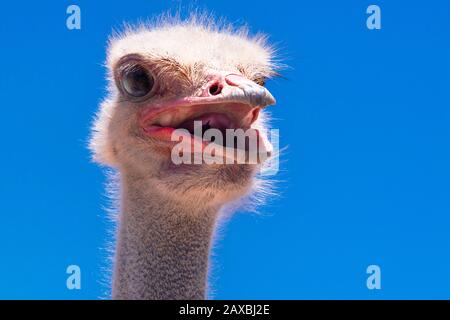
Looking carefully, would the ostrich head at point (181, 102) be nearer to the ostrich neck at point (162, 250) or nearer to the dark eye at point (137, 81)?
the dark eye at point (137, 81)

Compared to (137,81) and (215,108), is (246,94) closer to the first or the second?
(215,108)

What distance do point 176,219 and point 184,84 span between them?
0.68 metres

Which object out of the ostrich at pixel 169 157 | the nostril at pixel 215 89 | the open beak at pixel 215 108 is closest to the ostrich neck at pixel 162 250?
the ostrich at pixel 169 157

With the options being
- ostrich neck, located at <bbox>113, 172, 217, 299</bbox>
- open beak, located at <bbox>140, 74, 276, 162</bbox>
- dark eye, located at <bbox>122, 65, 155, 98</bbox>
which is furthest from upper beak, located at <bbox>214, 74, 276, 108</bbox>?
ostrich neck, located at <bbox>113, 172, 217, 299</bbox>

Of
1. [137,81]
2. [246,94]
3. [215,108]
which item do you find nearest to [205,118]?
[215,108]

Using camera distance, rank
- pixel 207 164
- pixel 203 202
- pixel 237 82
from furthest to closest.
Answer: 1. pixel 203 202
2. pixel 207 164
3. pixel 237 82

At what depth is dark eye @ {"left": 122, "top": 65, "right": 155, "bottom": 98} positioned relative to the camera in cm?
415

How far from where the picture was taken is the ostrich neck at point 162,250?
4.24 metres

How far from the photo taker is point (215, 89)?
3.76 metres

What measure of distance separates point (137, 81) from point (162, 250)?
80 centimetres
